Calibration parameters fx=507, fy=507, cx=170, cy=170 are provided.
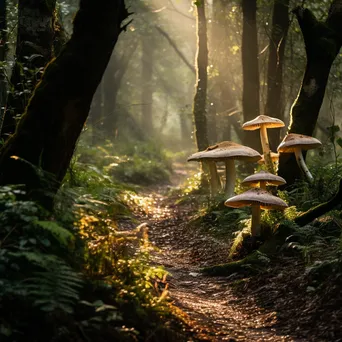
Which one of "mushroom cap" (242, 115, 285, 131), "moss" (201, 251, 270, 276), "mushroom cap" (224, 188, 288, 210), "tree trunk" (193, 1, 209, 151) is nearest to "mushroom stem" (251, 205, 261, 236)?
"mushroom cap" (224, 188, 288, 210)

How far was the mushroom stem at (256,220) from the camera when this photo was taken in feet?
25.8

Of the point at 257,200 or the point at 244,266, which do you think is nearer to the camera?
the point at 257,200

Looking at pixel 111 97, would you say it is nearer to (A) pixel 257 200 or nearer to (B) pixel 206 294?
(A) pixel 257 200

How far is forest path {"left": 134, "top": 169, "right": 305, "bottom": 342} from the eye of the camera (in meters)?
5.11

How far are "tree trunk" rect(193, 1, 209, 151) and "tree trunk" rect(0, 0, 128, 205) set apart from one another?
1166 cm

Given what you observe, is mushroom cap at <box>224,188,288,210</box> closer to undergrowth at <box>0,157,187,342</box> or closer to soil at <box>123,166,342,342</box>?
soil at <box>123,166,342,342</box>

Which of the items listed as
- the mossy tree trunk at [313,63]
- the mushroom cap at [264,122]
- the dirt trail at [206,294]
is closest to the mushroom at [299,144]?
the mossy tree trunk at [313,63]

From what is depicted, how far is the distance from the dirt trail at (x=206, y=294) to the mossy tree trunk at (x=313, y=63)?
7.85 feet

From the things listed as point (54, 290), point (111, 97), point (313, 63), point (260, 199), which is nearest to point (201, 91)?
point (313, 63)

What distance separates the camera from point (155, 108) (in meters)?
68.2

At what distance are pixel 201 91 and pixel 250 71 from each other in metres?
3.26

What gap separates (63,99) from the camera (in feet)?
17.7

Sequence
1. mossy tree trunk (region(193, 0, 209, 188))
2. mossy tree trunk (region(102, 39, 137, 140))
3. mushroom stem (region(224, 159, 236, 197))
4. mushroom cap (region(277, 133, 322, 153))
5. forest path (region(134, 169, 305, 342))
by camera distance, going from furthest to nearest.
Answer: mossy tree trunk (region(102, 39, 137, 140)), mossy tree trunk (region(193, 0, 209, 188)), mushroom stem (region(224, 159, 236, 197)), mushroom cap (region(277, 133, 322, 153)), forest path (region(134, 169, 305, 342))

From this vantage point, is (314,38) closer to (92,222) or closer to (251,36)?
(251,36)
